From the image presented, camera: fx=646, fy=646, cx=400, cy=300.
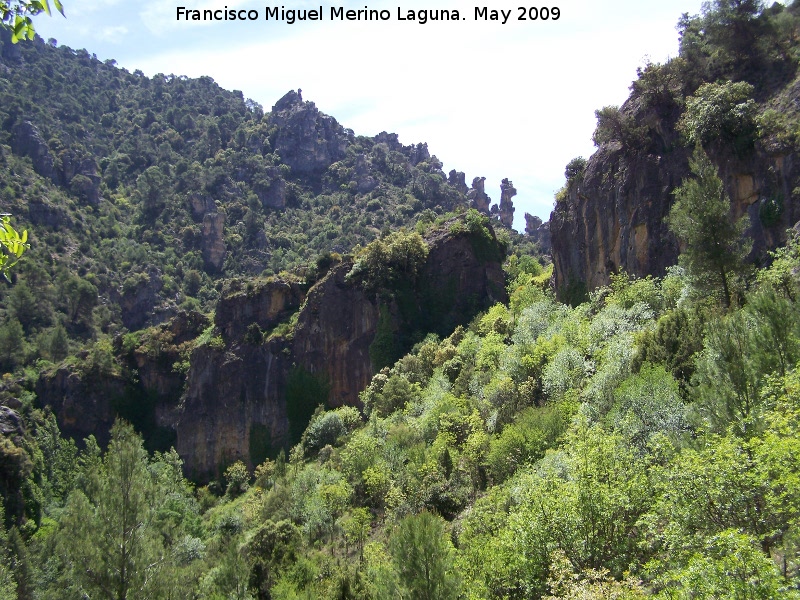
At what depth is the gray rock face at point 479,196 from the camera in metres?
123

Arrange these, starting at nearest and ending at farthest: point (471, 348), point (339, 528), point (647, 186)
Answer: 1. point (339, 528)
2. point (647, 186)
3. point (471, 348)

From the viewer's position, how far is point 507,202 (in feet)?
425

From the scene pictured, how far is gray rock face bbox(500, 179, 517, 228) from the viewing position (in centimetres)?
12838

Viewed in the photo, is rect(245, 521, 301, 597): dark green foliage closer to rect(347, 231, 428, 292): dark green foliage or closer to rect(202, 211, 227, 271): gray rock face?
rect(347, 231, 428, 292): dark green foliage

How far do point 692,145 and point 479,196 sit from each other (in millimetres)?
88081

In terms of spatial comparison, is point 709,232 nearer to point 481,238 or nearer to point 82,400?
point 481,238

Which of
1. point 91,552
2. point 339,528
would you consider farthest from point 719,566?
point 339,528

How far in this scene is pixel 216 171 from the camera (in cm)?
12344

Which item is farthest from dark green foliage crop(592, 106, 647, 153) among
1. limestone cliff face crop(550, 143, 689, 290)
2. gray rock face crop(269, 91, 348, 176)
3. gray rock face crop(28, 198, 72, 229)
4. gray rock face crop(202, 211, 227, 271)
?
gray rock face crop(269, 91, 348, 176)

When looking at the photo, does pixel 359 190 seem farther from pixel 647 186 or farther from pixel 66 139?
pixel 647 186

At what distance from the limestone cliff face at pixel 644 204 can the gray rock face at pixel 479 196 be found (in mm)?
73497

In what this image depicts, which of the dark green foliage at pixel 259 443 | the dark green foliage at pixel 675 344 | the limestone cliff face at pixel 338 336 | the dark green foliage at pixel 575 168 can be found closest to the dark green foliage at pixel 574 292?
the dark green foliage at pixel 575 168

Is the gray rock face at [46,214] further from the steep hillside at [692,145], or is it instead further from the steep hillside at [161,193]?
the steep hillside at [692,145]

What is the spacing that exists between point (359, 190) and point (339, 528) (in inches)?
3891
